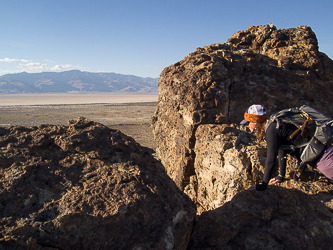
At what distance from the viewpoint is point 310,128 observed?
7.64ft

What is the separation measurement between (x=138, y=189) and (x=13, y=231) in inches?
32.2

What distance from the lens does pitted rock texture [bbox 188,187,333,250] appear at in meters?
2.05

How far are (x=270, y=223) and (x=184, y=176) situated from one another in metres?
1.53

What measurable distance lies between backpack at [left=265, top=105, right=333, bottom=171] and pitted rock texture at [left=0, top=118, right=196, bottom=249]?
1183mm

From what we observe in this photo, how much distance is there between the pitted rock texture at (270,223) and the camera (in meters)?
2.05

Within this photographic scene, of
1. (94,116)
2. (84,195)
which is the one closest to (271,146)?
(84,195)

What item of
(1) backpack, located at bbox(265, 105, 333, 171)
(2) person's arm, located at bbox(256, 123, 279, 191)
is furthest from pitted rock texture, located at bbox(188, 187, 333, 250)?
(1) backpack, located at bbox(265, 105, 333, 171)

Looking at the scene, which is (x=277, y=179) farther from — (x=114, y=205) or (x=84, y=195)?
(x=84, y=195)

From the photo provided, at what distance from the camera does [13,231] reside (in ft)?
4.84

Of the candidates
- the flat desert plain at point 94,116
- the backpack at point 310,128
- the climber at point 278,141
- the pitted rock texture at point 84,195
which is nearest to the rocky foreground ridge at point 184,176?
the pitted rock texture at point 84,195

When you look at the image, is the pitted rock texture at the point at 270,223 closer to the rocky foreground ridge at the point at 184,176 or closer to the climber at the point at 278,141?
the rocky foreground ridge at the point at 184,176

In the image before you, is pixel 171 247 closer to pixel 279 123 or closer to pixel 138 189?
pixel 138 189

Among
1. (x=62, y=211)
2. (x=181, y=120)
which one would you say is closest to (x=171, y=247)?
(x=62, y=211)

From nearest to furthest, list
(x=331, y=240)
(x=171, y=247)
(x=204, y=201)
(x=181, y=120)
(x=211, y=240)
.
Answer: (x=171, y=247) < (x=211, y=240) < (x=331, y=240) < (x=204, y=201) < (x=181, y=120)
